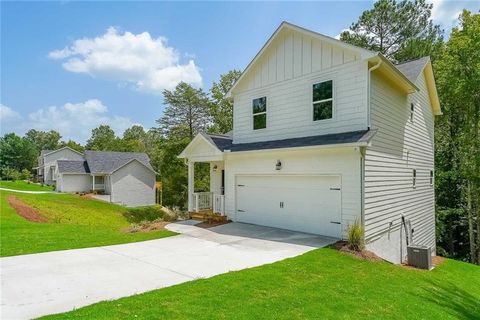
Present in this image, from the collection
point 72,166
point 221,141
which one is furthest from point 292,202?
point 72,166

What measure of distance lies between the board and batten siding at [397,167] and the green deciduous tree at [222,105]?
20.6m

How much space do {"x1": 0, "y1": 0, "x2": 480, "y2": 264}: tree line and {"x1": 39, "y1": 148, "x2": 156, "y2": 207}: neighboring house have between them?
179 inches

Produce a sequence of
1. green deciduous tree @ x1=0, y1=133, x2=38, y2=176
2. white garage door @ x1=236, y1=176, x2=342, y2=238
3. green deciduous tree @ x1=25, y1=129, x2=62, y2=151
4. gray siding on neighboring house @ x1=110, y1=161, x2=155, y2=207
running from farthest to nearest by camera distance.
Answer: green deciduous tree @ x1=25, y1=129, x2=62, y2=151, green deciduous tree @ x1=0, y1=133, x2=38, y2=176, gray siding on neighboring house @ x1=110, y1=161, x2=155, y2=207, white garage door @ x1=236, y1=176, x2=342, y2=238

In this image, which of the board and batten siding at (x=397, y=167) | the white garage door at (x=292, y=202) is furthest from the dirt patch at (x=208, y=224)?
the board and batten siding at (x=397, y=167)

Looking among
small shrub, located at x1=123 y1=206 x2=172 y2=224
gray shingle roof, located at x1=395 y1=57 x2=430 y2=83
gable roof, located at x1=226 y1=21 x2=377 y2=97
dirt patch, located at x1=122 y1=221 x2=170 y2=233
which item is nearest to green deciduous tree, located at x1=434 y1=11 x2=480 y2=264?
gray shingle roof, located at x1=395 y1=57 x2=430 y2=83

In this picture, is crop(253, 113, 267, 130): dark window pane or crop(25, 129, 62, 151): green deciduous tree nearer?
crop(253, 113, 267, 130): dark window pane

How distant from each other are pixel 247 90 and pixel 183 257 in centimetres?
837

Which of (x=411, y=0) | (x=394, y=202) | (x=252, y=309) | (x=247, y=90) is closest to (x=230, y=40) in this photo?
(x=247, y=90)

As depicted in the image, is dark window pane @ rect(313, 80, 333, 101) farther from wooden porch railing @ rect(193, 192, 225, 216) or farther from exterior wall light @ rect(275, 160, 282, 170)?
wooden porch railing @ rect(193, 192, 225, 216)

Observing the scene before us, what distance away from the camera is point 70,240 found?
9742mm

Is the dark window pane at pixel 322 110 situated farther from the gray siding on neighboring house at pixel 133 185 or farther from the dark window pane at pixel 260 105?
the gray siding on neighboring house at pixel 133 185

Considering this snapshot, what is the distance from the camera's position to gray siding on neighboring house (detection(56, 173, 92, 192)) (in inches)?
1419

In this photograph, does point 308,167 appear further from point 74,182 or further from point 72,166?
point 72,166

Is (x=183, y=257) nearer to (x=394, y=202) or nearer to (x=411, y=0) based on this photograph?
(x=394, y=202)
